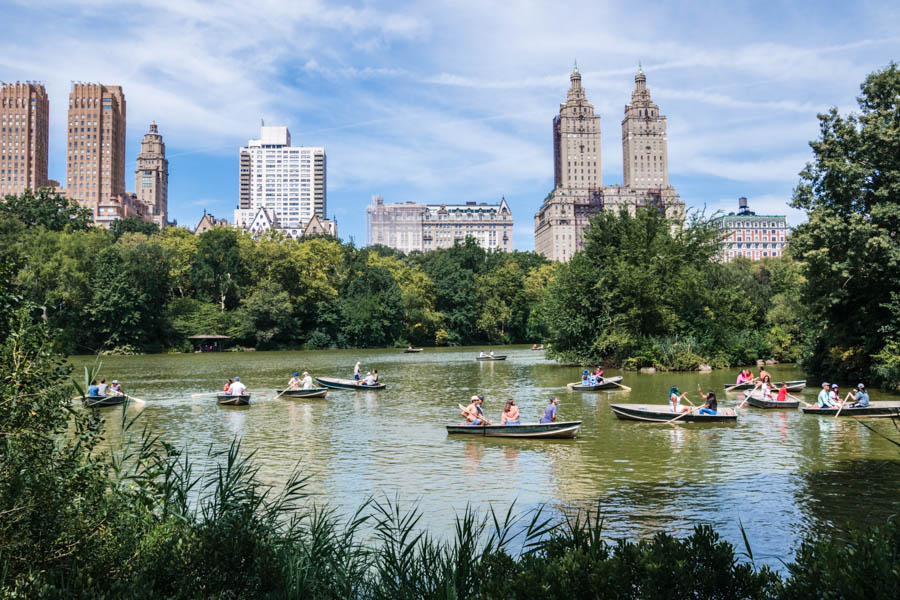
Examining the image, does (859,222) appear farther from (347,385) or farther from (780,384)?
(347,385)

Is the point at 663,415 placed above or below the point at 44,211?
below

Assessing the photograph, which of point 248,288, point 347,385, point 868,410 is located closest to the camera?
point 868,410

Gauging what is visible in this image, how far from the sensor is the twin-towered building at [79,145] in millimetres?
171125

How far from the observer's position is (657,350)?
43.3 m

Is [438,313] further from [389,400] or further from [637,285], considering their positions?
[389,400]

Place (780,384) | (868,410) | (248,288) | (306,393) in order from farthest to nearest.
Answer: (248,288)
(306,393)
(780,384)
(868,410)

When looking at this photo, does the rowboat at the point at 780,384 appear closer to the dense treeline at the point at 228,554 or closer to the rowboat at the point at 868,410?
the rowboat at the point at 868,410

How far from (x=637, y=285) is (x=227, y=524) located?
1594 inches

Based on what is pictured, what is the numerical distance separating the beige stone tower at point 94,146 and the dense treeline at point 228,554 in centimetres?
18873

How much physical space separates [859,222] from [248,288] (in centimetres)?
7005

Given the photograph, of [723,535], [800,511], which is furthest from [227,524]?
[800,511]

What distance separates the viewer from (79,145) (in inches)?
7096

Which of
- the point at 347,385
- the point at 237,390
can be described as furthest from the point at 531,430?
the point at 347,385

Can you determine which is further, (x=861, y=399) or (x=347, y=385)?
(x=347, y=385)
